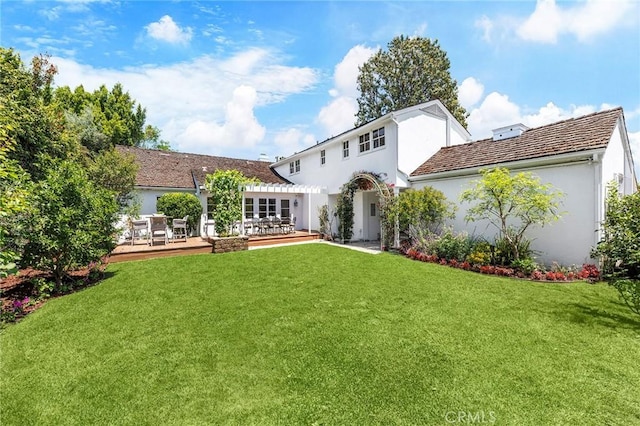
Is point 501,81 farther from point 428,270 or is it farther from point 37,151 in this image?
point 37,151

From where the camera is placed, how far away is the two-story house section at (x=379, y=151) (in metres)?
13.9

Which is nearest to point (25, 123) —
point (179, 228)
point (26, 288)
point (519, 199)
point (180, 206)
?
point (26, 288)

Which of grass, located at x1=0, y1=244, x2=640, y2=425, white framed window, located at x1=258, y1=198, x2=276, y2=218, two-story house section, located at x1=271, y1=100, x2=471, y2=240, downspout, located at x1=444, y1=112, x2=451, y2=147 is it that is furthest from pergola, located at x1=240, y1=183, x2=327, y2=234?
grass, located at x1=0, y1=244, x2=640, y2=425

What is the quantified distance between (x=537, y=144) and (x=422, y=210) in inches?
188

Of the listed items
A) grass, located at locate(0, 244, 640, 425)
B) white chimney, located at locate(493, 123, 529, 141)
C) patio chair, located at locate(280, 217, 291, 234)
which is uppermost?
white chimney, located at locate(493, 123, 529, 141)

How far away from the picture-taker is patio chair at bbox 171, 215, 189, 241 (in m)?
13.7

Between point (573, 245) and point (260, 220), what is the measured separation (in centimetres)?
1392

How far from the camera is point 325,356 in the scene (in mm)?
4133

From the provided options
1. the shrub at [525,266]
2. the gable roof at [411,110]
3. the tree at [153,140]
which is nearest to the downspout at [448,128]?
the gable roof at [411,110]

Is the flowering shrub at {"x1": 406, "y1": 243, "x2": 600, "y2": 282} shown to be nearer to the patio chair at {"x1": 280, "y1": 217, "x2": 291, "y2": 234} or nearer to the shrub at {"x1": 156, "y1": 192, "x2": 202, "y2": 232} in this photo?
the patio chair at {"x1": 280, "y1": 217, "x2": 291, "y2": 234}

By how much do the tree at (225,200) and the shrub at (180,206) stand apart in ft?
8.54

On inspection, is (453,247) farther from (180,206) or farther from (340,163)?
(180,206)

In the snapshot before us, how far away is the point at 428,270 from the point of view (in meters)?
9.15

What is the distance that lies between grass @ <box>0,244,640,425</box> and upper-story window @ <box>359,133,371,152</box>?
32.6 ft
